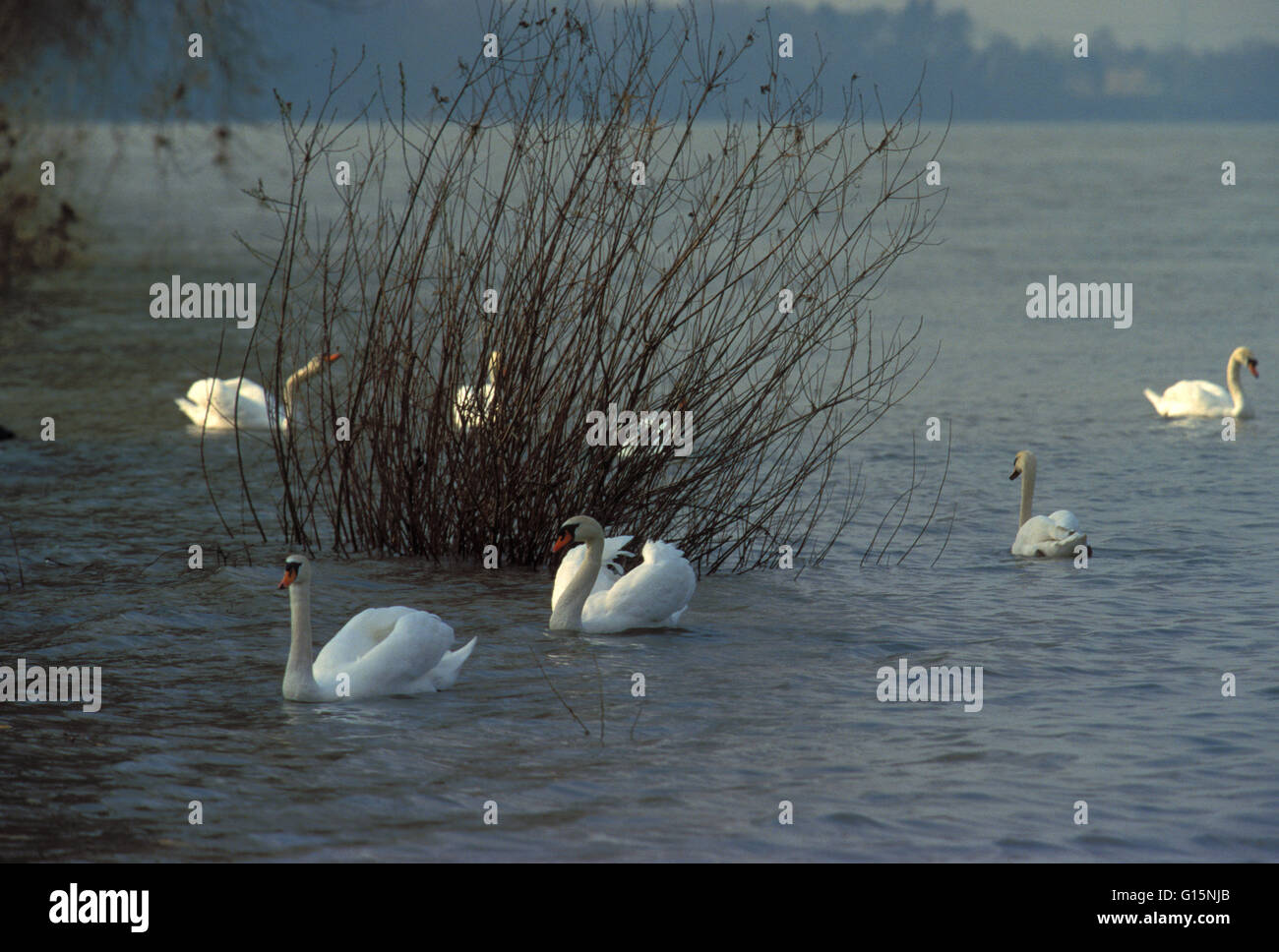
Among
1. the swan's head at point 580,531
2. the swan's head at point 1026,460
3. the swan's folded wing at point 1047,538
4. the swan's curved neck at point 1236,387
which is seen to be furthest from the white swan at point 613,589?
the swan's curved neck at point 1236,387

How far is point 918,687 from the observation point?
9.03 m

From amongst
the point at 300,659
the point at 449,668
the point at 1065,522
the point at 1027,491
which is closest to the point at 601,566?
the point at 449,668

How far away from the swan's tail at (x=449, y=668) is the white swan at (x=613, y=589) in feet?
3.71

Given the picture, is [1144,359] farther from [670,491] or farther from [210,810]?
[210,810]

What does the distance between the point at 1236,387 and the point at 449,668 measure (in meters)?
12.8

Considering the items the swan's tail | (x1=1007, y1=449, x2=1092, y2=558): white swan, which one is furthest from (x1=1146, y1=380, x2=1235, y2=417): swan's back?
the swan's tail

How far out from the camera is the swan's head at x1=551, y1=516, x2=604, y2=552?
10.2 m

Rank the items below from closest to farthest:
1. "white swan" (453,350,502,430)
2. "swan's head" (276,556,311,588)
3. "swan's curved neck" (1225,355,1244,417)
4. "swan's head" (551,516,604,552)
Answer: "swan's head" (276,556,311,588), "swan's head" (551,516,604,552), "white swan" (453,350,502,430), "swan's curved neck" (1225,355,1244,417)

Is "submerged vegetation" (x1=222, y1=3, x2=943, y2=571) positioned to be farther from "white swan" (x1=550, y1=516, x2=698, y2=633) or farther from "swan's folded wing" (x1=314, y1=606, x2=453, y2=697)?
"swan's folded wing" (x1=314, y1=606, x2=453, y2=697)

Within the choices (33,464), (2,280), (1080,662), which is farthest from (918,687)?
(2,280)

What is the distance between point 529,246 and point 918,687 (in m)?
3.94

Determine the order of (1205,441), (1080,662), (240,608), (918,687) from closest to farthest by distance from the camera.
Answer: (918,687), (1080,662), (240,608), (1205,441)

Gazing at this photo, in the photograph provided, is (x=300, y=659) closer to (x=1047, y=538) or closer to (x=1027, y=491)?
(x=1047, y=538)

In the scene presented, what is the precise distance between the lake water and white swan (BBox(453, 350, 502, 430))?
3.39 feet
